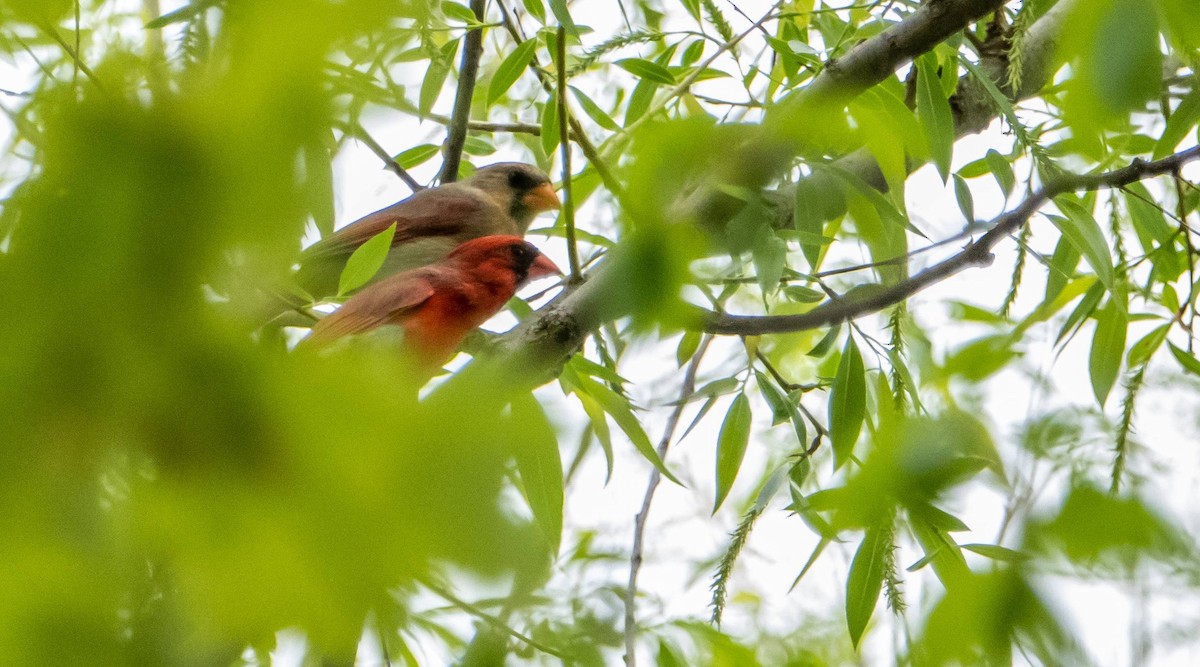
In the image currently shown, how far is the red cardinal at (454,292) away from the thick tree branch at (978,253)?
990 mm

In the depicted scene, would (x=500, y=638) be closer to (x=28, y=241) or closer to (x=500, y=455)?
(x=500, y=455)

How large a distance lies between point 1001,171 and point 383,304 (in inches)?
52.1

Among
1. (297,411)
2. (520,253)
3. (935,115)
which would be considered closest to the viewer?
(297,411)

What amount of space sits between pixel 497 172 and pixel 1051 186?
3662mm

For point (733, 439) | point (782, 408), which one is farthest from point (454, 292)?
point (782, 408)

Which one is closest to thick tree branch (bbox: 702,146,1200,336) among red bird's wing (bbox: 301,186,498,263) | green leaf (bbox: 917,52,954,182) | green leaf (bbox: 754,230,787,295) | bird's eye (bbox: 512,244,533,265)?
green leaf (bbox: 754,230,787,295)

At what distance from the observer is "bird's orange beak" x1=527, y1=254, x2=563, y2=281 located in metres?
2.99

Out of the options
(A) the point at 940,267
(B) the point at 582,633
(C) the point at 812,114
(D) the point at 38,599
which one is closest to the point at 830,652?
(A) the point at 940,267

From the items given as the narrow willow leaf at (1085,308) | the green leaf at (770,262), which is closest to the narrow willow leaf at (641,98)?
the green leaf at (770,262)

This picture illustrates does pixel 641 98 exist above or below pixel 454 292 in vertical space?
above

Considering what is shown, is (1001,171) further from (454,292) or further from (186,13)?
(186,13)

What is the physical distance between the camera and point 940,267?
5.28ft

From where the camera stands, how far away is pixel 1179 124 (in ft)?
6.35

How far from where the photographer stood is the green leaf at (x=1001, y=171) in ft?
6.40
